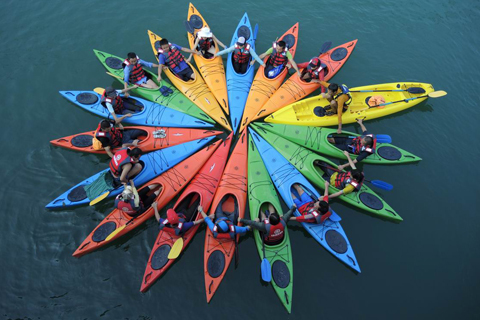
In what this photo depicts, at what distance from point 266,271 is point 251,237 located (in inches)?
45.5

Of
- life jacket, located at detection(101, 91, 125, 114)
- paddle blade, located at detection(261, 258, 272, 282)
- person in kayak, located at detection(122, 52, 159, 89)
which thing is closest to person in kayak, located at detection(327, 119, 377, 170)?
paddle blade, located at detection(261, 258, 272, 282)

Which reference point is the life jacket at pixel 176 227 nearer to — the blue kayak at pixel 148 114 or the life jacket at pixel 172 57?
the blue kayak at pixel 148 114

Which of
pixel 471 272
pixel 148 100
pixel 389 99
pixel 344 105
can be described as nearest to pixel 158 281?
pixel 148 100

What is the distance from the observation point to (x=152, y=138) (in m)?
8.29

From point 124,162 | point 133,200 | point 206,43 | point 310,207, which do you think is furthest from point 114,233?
point 206,43

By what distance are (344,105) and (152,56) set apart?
6.74 m

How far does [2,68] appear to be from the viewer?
398 inches

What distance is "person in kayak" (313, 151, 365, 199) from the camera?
7.16 meters

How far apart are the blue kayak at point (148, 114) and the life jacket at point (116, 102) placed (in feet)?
1.07

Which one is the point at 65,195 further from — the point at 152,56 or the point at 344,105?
the point at 344,105

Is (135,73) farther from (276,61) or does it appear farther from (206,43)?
(276,61)

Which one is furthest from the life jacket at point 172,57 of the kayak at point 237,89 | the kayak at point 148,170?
the kayak at point 148,170

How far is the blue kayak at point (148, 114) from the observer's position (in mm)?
8627

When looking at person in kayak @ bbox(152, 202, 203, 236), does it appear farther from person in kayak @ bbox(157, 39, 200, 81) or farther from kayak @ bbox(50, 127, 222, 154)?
person in kayak @ bbox(157, 39, 200, 81)
